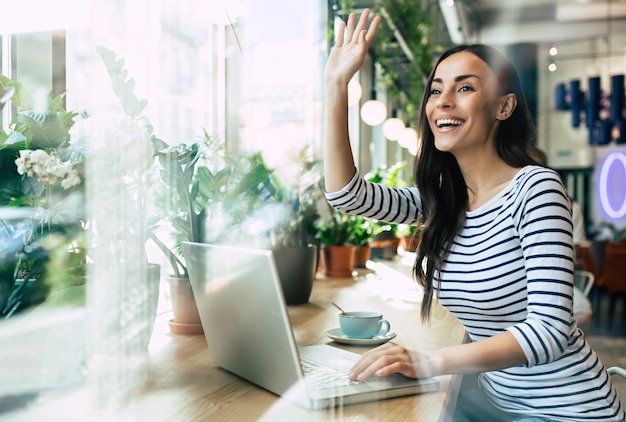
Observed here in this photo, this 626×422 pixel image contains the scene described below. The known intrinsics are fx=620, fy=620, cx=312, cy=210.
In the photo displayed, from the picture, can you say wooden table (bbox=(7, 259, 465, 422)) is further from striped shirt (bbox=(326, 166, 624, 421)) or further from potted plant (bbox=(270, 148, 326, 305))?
potted plant (bbox=(270, 148, 326, 305))

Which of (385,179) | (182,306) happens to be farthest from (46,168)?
(385,179)

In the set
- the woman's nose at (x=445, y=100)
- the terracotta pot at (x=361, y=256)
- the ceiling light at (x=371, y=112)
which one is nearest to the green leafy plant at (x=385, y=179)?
the terracotta pot at (x=361, y=256)

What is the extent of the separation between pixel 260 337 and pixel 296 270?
0.86m

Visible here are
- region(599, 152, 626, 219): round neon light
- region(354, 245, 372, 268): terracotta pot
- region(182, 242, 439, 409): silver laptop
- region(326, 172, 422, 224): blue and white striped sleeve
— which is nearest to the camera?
region(182, 242, 439, 409): silver laptop

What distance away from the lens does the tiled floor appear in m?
3.74

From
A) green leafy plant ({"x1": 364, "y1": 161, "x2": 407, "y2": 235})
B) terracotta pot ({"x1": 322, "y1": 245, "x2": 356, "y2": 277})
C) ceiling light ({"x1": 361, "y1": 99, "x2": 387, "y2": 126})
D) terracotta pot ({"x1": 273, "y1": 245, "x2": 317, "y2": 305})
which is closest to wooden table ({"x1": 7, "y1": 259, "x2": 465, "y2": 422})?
terracotta pot ({"x1": 273, "y1": 245, "x2": 317, "y2": 305})

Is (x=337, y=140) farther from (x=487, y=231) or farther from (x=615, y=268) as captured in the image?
(x=615, y=268)

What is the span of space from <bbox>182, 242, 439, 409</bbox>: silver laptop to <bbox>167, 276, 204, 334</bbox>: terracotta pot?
206 mm

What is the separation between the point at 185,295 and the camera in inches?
52.2

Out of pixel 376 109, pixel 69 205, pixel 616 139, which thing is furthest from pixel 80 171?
pixel 616 139

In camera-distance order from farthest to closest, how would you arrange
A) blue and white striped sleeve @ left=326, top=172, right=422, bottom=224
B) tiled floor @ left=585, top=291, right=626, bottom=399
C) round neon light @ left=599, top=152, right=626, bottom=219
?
round neon light @ left=599, top=152, right=626, bottom=219 → tiled floor @ left=585, top=291, right=626, bottom=399 → blue and white striped sleeve @ left=326, top=172, right=422, bottom=224

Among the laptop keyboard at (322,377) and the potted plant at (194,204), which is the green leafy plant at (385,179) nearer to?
the potted plant at (194,204)

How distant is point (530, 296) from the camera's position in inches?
39.9

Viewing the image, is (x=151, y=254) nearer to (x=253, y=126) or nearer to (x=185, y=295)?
(x=185, y=295)
